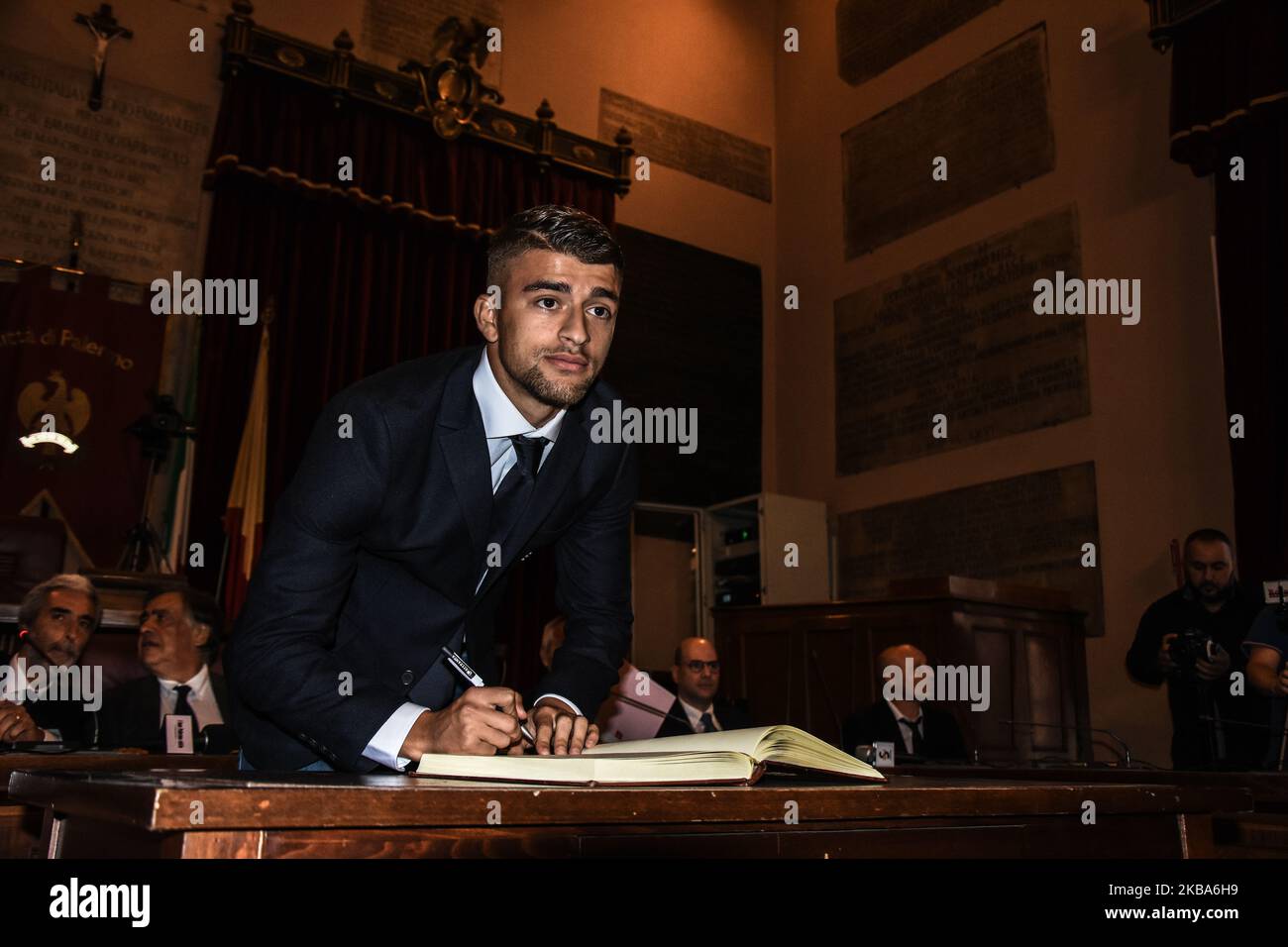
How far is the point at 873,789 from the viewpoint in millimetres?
1079

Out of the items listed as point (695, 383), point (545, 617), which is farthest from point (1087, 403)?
point (545, 617)

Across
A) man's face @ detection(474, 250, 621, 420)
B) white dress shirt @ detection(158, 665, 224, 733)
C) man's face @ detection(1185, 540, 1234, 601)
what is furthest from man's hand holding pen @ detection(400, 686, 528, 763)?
man's face @ detection(1185, 540, 1234, 601)

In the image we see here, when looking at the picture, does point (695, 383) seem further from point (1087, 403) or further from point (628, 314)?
point (1087, 403)

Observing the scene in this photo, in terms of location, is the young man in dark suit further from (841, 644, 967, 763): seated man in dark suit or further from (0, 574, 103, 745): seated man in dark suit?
(841, 644, 967, 763): seated man in dark suit

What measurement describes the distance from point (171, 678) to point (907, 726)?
3.30m

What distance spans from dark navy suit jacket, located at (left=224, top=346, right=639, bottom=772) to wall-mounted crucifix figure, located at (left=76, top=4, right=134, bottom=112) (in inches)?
264

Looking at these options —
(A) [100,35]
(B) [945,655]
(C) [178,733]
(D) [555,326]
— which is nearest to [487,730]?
(D) [555,326]

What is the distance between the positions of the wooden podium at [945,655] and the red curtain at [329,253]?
199cm

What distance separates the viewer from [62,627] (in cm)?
398

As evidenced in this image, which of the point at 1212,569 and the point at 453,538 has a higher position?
the point at 1212,569

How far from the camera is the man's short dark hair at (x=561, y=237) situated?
1702mm

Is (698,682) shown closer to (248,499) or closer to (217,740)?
(217,740)

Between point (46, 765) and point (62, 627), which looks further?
point (62, 627)

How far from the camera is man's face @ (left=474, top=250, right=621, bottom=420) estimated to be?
170 centimetres
